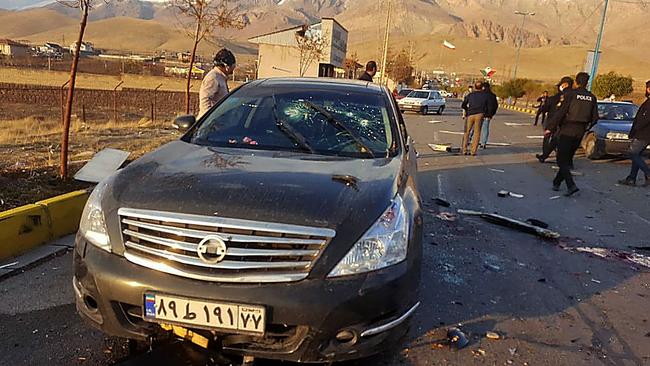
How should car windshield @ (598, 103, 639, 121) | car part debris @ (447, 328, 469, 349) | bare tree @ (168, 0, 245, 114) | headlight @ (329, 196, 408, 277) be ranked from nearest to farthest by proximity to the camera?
headlight @ (329, 196, 408, 277) < car part debris @ (447, 328, 469, 349) < car windshield @ (598, 103, 639, 121) < bare tree @ (168, 0, 245, 114)

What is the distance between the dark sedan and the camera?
12.3 metres

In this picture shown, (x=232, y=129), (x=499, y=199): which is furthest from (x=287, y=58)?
(x=232, y=129)

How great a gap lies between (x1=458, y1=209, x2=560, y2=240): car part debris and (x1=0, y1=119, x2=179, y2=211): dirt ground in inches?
199

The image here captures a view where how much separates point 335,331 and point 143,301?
0.92 meters

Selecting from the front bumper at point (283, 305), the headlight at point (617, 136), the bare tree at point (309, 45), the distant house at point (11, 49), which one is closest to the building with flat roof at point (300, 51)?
the bare tree at point (309, 45)

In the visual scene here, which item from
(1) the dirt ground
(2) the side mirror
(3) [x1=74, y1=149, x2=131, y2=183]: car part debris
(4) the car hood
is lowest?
(1) the dirt ground

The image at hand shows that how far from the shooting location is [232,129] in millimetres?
4043

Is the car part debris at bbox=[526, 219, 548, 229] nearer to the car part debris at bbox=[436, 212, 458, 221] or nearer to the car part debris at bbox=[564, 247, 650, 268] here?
the car part debris at bbox=[564, 247, 650, 268]

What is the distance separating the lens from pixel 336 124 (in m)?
4.11

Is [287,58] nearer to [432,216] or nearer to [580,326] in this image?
[432,216]

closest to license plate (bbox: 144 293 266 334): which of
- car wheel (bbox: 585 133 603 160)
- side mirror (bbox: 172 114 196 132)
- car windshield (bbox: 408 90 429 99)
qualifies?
side mirror (bbox: 172 114 196 132)

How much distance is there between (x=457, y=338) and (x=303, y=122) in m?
1.94

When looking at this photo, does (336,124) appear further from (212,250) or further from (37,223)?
(37,223)

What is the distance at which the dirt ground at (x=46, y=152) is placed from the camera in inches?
236
